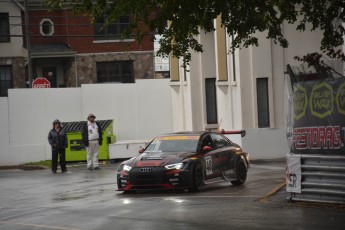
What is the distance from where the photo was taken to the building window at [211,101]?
118 ft

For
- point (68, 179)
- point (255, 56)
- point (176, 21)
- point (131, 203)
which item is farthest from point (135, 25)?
point (255, 56)

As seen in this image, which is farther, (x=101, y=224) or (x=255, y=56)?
(x=255, y=56)

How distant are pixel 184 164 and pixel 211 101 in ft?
56.0

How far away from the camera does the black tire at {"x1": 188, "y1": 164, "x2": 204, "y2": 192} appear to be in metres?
19.4

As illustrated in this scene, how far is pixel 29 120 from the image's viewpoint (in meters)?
34.4

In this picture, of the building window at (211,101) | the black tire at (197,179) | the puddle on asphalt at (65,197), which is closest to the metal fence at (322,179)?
the black tire at (197,179)

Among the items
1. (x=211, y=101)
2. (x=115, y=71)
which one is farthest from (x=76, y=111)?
(x=115, y=71)

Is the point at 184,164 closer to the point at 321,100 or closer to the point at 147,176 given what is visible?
the point at 147,176

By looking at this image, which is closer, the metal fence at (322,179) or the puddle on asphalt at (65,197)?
the metal fence at (322,179)

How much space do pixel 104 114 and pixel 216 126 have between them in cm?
468

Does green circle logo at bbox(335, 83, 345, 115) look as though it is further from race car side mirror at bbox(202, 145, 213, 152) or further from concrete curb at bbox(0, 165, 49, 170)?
concrete curb at bbox(0, 165, 49, 170)

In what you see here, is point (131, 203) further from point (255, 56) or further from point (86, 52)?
point (86, 52)

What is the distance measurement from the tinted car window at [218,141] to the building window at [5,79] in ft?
116

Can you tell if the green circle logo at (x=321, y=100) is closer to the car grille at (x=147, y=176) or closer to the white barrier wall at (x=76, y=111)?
the car grille at (x=147, y=176)
